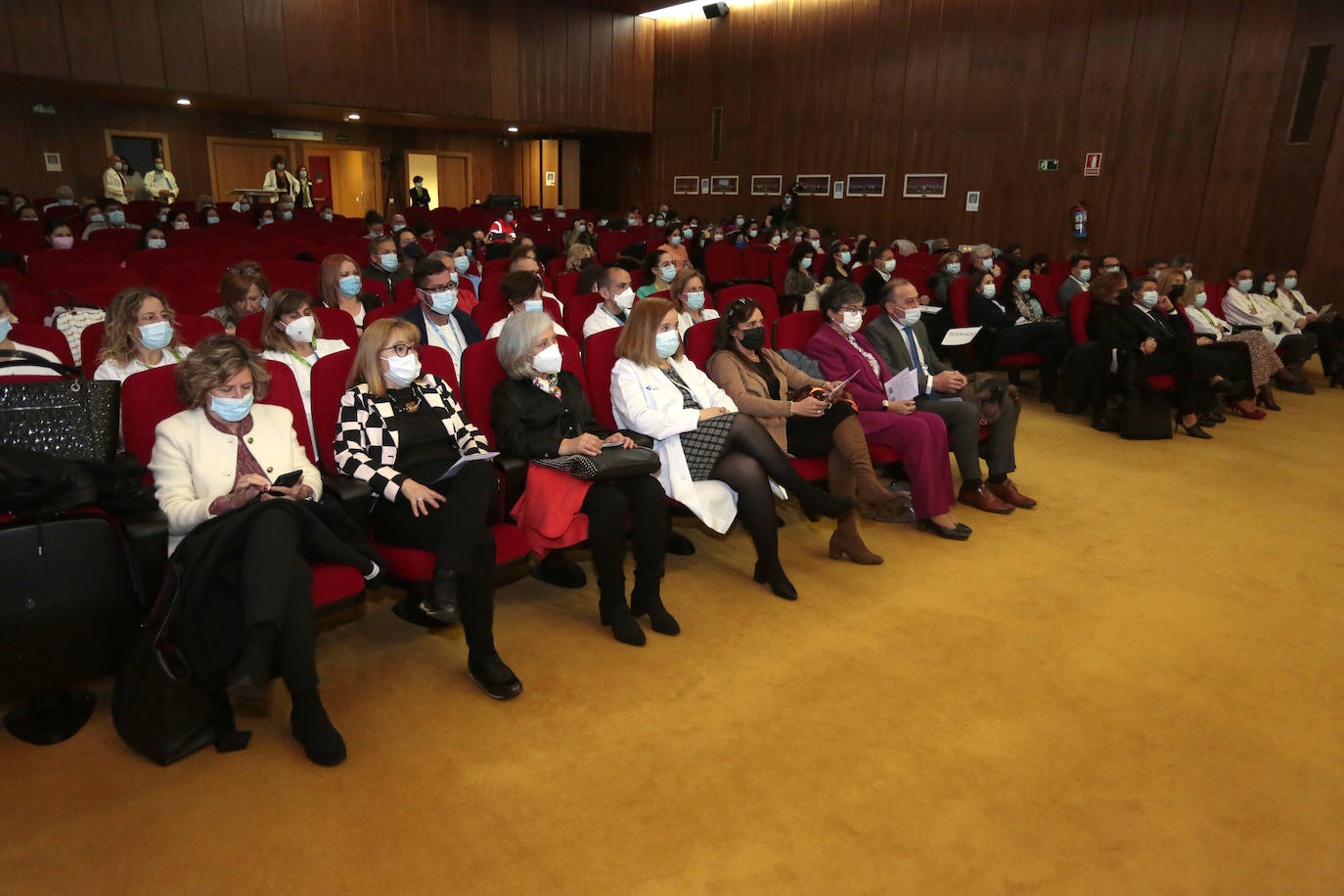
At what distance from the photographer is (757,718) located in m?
2.47

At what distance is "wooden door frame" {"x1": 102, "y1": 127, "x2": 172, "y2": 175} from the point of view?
13.7 meters

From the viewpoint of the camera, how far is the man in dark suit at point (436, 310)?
3877mm

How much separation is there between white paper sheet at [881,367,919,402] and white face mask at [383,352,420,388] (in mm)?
2344

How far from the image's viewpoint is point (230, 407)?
94.3 inches

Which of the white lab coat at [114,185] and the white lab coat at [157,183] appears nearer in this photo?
the white lab coat at [114,185]

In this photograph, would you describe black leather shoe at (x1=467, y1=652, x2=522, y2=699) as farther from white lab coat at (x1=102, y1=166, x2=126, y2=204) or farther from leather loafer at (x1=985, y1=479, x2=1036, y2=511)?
white lab coat at (x1=102, y1=166, x2=126, y2=204)

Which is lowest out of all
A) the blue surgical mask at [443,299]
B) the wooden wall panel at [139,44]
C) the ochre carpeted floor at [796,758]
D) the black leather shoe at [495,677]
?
the ochre carpeted floor at [796,758]

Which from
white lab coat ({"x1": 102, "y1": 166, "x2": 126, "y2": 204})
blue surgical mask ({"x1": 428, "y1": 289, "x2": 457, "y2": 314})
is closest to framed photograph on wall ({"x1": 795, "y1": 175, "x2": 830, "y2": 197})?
white lab coat ({"x1": 102, "y1": 166, "x2": 126, "y2": 204})

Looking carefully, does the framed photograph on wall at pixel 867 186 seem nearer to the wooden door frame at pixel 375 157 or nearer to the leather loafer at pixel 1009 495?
the wooden door frame at pixel 375 157

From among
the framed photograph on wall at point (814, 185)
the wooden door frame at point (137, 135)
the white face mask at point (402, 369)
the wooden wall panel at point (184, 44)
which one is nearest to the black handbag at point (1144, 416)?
the white face mask at point (402, 369)

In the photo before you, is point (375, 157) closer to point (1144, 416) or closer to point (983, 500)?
point (1144, 416)

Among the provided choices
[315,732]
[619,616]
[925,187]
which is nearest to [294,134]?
[925,187]

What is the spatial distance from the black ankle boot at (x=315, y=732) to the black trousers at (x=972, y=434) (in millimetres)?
2992

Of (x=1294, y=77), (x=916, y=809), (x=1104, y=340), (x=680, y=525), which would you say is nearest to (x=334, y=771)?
(x=916, y=809)
